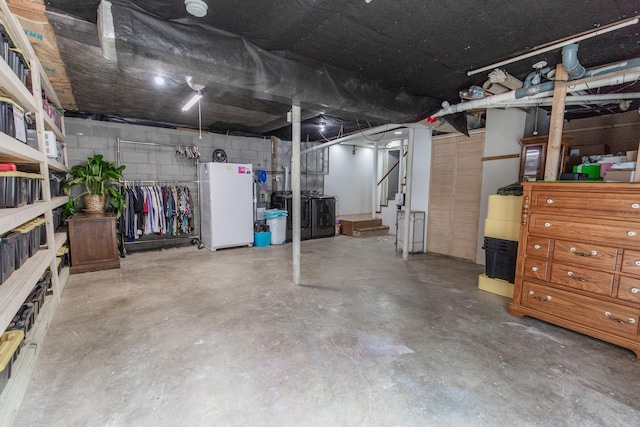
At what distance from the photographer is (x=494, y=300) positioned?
3.19 m

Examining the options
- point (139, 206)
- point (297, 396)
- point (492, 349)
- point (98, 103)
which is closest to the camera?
point (297, 396)

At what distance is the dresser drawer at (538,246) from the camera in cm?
261

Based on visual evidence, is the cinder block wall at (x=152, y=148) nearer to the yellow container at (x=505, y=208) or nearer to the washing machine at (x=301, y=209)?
the washing machine at (x=301, y=209)

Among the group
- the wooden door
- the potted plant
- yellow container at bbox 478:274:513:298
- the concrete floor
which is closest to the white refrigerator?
the potted plant

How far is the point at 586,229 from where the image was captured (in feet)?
7.77

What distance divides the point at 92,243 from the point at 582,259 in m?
5.76

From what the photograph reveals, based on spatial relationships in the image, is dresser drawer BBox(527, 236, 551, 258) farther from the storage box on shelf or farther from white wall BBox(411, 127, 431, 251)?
the storage box on shelf

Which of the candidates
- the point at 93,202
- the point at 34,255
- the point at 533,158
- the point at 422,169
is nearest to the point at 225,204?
the point at 93,202

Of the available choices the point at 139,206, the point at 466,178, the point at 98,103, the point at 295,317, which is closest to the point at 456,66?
the point at 466,178

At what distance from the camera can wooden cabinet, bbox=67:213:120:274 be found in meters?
3.97

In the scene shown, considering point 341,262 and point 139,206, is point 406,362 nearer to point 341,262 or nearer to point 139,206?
point 341,262

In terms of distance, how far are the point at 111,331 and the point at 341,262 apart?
3.14 meters

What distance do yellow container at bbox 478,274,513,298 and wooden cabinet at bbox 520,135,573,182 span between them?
1431 millimetres

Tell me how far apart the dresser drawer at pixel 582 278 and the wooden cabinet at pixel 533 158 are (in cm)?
163
